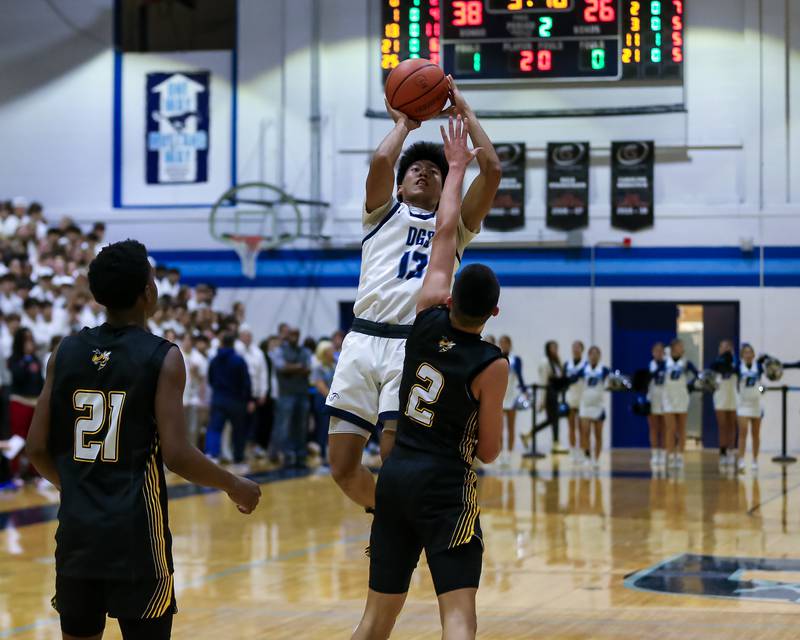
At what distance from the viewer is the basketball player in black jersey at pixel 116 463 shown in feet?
11.9

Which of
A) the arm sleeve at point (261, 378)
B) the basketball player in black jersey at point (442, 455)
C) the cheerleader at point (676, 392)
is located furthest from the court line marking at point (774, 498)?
the basketball player in black jersey at point (442, 455)

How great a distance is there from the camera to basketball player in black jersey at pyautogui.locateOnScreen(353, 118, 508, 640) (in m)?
4.19

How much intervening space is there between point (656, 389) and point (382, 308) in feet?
39.7

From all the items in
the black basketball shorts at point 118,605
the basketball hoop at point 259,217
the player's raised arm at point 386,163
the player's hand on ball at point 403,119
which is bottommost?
the black basketball shorts at point 118,605

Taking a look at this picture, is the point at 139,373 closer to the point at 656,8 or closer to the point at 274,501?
the point at 274,501

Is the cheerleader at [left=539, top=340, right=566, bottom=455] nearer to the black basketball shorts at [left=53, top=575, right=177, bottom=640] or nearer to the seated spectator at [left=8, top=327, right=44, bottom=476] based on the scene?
the seated spectator at [left=8, top=327, right=44, bottom=476]

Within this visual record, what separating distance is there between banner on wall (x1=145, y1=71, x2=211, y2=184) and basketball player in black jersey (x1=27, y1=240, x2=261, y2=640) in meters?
18.8

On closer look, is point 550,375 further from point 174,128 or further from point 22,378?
point 174,128

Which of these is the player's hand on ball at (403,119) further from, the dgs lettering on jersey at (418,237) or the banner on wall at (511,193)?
the banner on wall at (511,193)

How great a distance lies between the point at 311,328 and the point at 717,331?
676cm

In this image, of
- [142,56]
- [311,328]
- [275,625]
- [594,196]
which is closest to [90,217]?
[142,56]

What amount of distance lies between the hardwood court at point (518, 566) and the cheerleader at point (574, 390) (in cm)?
345

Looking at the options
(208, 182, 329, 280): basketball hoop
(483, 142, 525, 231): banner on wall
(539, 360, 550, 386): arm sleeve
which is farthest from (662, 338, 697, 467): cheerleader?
(208, 182, 329, 280): basketball hoop

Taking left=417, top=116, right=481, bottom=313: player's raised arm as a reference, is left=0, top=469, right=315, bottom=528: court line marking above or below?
below
